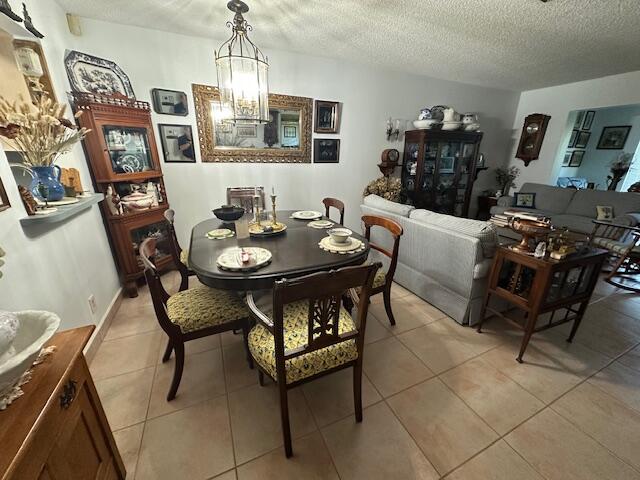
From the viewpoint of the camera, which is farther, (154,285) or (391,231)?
(391,231)

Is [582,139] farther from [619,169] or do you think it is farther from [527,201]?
[527,201]

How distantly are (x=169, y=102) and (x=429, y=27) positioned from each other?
2511 millimetres

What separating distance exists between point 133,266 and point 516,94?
6.11 m

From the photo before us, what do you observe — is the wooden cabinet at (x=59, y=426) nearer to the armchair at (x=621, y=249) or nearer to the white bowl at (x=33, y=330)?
the white bowl at (x=33, y=330)

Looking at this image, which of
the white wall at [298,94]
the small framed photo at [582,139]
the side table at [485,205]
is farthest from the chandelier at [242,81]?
the small framed photo at [582,139]

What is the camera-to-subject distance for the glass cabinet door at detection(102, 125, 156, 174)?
7.11ft

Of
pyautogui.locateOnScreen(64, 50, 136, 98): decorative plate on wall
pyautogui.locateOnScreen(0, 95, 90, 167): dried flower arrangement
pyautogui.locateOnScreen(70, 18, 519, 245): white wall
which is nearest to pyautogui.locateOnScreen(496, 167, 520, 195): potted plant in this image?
pyautogui.locateOnScreen(70, 18, 519, 245): white wall

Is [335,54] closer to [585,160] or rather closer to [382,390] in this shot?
[382,390]

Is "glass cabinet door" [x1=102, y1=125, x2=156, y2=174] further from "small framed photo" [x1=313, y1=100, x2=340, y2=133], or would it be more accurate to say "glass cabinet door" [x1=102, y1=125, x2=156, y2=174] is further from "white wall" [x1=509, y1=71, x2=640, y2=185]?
"white wall" [x1=509, y1=71, x2=640, y2=185]

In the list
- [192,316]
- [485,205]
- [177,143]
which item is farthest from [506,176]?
[192,316]

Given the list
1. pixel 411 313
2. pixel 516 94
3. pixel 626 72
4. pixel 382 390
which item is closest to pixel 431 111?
pixel 516 94

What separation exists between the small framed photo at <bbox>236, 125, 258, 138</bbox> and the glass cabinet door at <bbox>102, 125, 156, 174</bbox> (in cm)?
89

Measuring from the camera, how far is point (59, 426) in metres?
0.67

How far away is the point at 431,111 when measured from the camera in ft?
11.3
